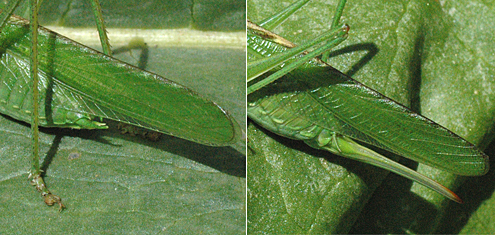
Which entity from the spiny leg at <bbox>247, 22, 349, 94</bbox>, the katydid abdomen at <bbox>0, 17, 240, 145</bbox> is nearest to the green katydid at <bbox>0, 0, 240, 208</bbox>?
the katydid abdomen at <bbox>0, 17, 240, 145</bbox>

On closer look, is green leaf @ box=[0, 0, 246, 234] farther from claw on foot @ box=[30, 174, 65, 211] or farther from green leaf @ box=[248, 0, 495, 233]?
green leaf @ box=[248, 0, 495, 233]

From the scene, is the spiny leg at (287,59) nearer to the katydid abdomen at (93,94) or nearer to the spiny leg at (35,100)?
the katydid abdomen at (93,94)

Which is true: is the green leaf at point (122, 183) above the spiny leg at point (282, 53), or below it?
below

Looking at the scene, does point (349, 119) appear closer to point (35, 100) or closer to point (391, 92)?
point (391, 92)

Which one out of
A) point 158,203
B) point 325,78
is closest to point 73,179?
point 158,203

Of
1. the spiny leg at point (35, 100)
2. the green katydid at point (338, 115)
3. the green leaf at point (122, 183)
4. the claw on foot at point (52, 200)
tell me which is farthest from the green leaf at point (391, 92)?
the spiny leg at point (35, 100)

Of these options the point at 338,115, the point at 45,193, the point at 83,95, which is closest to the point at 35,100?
the point at 83,95
